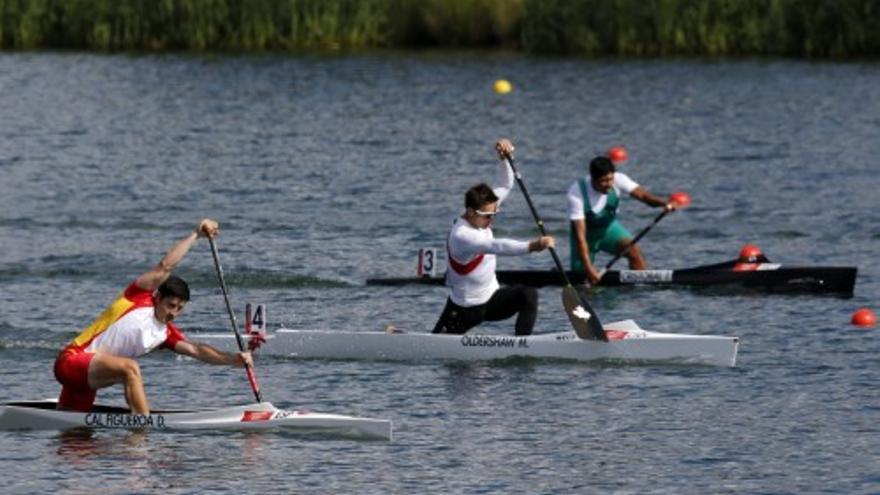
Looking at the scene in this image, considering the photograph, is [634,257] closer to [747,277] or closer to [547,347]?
[747,277]

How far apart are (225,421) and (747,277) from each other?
384 inches

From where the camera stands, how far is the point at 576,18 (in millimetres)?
59438

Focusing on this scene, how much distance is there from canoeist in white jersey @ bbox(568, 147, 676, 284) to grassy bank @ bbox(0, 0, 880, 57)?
29844 millimetres

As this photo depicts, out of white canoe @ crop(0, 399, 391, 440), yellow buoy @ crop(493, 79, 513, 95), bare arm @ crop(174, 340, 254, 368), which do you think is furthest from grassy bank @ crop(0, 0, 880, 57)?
bare arm @ crop(174, 340, 254, 368)

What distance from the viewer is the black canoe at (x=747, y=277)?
2748 cm

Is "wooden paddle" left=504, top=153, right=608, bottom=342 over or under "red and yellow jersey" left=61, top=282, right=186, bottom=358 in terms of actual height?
under

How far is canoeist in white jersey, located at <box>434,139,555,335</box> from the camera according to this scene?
73.9 feet

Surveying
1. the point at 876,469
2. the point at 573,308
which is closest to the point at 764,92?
the point at 573,308

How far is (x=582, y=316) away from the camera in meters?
22.9

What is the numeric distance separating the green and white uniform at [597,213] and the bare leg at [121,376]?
900 cm

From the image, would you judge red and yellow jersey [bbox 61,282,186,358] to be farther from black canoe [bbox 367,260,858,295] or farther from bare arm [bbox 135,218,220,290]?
black canoe [bbox 367,260,858,295]

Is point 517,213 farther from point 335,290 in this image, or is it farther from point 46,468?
point 46,468

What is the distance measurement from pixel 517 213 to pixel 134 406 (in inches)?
654

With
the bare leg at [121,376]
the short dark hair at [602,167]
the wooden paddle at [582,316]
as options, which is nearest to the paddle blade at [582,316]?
the wooden paddle at [582,316]
